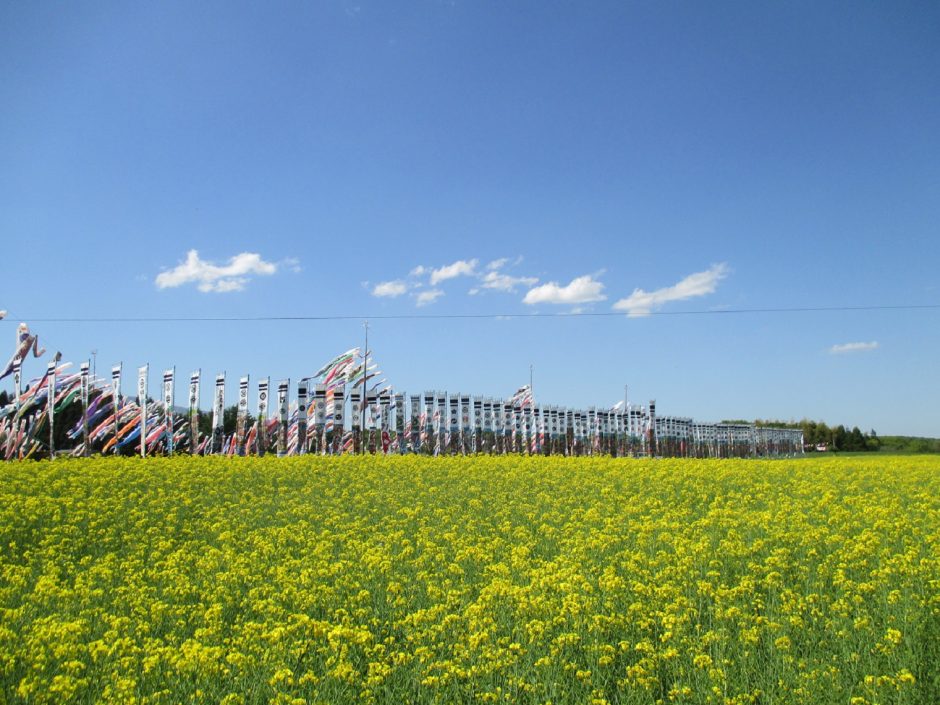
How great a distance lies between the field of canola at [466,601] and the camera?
5.32 metres

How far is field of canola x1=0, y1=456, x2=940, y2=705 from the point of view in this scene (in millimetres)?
5316

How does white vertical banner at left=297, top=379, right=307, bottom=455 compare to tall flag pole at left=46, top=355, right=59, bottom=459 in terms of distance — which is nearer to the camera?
tall flag pole at left=46, top=355, right=59, bottom=459

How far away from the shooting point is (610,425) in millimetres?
59719

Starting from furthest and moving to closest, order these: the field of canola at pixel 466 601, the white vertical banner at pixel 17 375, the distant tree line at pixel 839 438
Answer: the distant tree line at pixel 839 438 → the white vertical banner at pixel 17 375 → the field of canola at pixel 466 601

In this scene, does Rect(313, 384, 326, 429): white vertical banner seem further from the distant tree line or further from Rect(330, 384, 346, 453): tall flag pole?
the distant tree line

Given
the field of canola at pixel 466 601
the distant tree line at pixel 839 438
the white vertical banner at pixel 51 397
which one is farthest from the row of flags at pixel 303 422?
the distant tree line at pixel 839 438

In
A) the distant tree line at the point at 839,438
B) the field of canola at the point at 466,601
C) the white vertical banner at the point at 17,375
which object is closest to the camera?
the field of canola at the point at 466,601

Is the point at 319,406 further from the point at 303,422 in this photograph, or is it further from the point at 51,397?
the point at 51,397

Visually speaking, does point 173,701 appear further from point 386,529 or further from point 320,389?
point 320,389

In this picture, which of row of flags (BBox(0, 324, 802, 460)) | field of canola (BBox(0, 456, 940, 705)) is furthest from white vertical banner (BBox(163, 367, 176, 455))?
field of canola (BBox(0, 456, 940, 705))

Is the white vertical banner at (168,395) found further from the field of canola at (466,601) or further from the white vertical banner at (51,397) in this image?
the field of canola at (466,601)

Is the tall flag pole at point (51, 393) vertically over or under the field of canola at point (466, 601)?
over

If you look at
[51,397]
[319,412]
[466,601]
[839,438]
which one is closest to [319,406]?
[319,412]

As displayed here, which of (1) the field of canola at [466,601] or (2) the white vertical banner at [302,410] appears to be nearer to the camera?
(1) the field of canola at [466,601]
